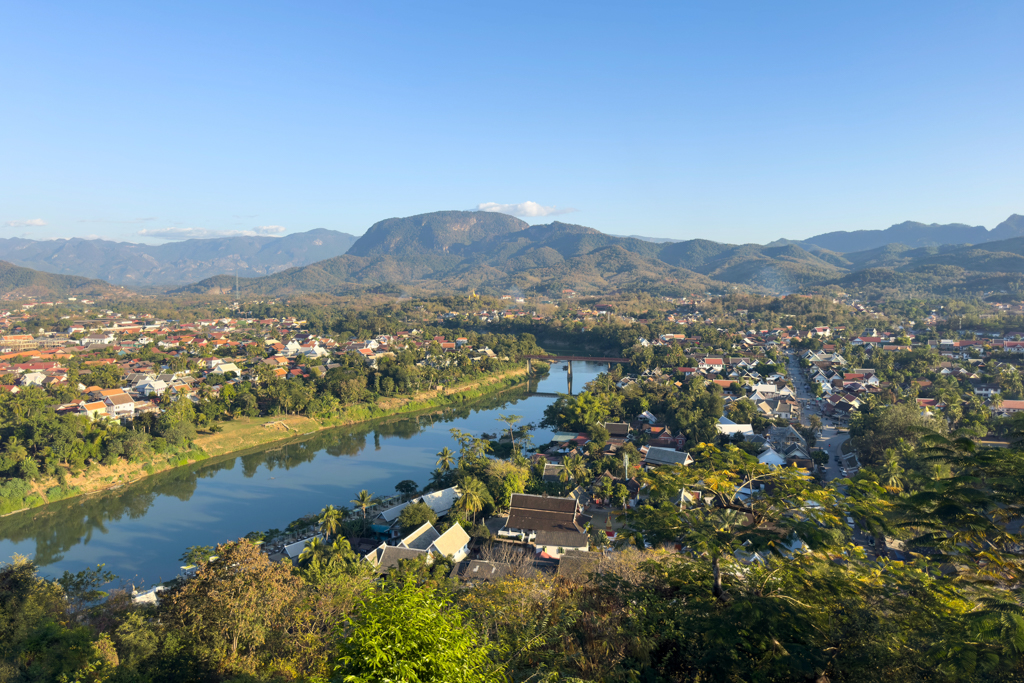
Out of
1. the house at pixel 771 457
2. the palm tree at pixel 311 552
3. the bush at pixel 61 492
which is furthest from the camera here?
the house at pixel 771 457

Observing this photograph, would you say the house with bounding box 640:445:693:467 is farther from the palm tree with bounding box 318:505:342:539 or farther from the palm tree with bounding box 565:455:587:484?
the palm tree with bounding box 318:505:342:539

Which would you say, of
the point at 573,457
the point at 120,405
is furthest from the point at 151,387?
the point at 573,457

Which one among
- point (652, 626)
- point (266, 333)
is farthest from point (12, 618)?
point (266, 333)

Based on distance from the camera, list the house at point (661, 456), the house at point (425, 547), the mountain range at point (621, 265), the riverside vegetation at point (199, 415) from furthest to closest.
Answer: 1. the mountain range at point (621, 265)
2. the house at point (661, 456)
3. the riverside vegetation at point (199, 415)
4. the house at point (425, 547)

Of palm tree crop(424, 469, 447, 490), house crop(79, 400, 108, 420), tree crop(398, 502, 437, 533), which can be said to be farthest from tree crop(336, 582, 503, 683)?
house crop(79, 400, 108, 420)

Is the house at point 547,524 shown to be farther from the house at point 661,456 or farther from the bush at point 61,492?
the bush at point 61,492

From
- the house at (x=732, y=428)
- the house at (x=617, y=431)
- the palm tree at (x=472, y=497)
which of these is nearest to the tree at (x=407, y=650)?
the palm tree at (x=472, y=497)

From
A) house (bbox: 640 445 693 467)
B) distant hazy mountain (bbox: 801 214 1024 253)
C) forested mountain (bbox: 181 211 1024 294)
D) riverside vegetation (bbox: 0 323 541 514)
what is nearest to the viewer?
riverside vegetation (bbox: 0 323 541 514)
